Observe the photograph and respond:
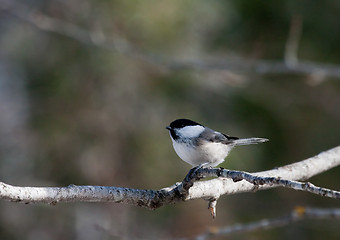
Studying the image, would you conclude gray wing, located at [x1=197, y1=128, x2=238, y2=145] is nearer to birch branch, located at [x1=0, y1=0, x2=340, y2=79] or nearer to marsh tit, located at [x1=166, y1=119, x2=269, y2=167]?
marsh tit, located at [x1=166, y1=119, x2=269, y2=167]

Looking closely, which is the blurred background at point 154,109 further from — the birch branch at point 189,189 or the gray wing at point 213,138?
the birch branch at point 189,189

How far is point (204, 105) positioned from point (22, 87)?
6.80 ft

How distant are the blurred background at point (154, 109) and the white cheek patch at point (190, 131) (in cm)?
141

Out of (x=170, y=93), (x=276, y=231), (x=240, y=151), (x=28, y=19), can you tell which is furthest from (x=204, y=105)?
(x=28, y=19)

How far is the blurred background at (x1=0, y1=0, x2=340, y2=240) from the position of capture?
410 cm

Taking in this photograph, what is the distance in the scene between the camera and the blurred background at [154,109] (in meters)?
4.10

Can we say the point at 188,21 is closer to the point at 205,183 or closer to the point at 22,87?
the point at 22,87

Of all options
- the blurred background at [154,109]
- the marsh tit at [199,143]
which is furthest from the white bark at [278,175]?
the blurred background at [154,109]

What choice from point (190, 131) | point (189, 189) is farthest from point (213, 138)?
point (189, 189)

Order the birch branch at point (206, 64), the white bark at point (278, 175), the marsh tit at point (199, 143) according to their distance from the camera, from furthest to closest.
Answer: the birch branch at point (206, 64)
the marsh tit at point (199, 143)
the white bark at point (278, 175)

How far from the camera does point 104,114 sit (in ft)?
15.6

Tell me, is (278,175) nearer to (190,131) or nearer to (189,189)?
(189,189)

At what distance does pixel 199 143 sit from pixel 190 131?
0.49ft

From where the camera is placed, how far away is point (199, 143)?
96.3 inches
